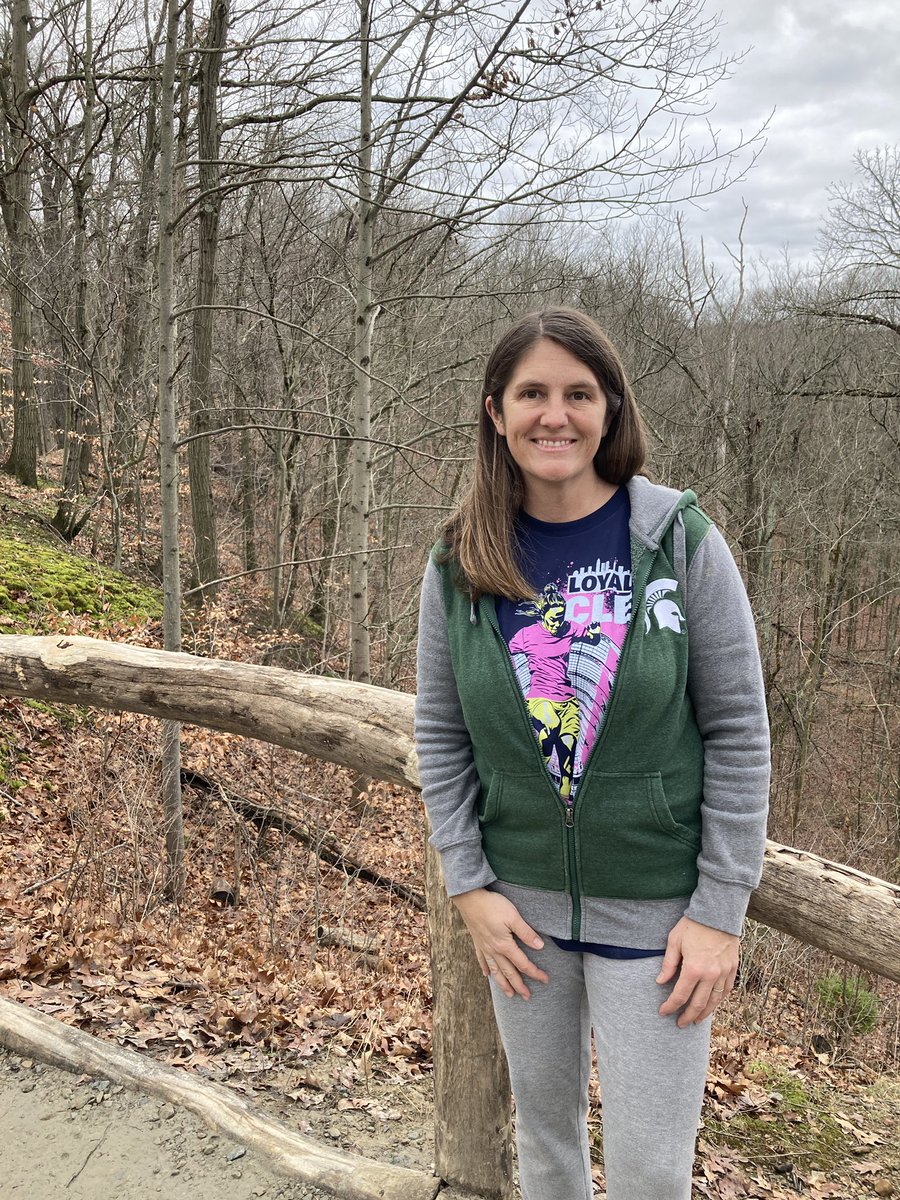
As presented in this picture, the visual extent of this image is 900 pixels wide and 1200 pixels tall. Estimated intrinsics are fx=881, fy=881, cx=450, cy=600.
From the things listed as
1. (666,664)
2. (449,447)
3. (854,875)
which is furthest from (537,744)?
(449,447)

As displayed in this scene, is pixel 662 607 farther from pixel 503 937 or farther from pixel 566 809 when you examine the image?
pixel 503 937

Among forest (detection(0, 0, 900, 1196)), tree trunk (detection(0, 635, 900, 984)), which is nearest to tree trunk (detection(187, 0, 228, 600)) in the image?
forest (detection(0, 0, 900, 1196))

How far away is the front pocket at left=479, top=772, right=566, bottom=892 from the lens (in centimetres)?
168

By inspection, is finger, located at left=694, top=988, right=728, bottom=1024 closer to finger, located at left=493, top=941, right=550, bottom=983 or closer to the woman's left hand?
the woman's left hand

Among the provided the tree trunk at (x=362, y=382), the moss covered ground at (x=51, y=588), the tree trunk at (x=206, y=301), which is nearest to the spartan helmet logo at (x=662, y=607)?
the tree trunk at (x=362, y=382)

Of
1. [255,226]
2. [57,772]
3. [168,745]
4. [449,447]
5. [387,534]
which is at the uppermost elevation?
[255,226]

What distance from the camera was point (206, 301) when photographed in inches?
426

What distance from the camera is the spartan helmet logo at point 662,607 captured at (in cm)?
159

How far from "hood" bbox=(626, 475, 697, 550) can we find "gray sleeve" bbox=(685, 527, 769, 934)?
3.4 inches

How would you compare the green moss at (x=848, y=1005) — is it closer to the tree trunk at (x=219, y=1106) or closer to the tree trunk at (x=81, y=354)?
the tree trunk at (x=219, y=1106)

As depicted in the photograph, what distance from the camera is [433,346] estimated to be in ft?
40.7

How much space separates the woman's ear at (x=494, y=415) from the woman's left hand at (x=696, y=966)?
1023 millimetres

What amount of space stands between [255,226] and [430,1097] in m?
12.1

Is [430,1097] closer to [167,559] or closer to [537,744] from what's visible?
[537,744]
